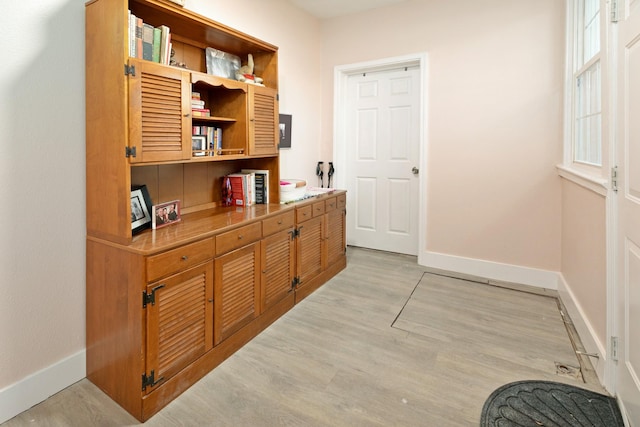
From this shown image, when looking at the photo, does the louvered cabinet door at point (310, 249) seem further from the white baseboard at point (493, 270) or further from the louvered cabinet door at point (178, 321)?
the white baseboard at point (493, 270)

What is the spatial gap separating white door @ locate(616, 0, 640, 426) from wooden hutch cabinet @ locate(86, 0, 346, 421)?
186cm

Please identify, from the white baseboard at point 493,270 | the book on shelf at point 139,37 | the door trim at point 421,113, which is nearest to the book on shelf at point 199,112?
the book on shelf at point 139,37

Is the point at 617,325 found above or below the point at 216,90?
below

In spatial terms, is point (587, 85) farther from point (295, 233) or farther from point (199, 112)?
point (199, 112)

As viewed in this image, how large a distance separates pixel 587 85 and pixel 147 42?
2.84 m

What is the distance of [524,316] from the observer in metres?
2.66

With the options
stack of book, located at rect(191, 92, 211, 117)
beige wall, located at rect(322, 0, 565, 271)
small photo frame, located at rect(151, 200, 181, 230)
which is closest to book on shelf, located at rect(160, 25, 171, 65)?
stack of book, located at rect(191, 92, 211, 117)

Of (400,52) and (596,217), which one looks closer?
(596,217)

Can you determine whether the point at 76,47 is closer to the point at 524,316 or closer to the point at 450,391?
the point at 450,391

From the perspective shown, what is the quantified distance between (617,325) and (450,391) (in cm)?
82

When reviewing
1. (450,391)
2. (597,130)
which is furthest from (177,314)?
(597,130)

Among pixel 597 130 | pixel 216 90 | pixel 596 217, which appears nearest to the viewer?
pixel 596 217

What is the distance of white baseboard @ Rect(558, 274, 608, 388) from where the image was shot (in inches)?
75.0

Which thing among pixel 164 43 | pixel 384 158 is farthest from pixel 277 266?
pixel 384 158
